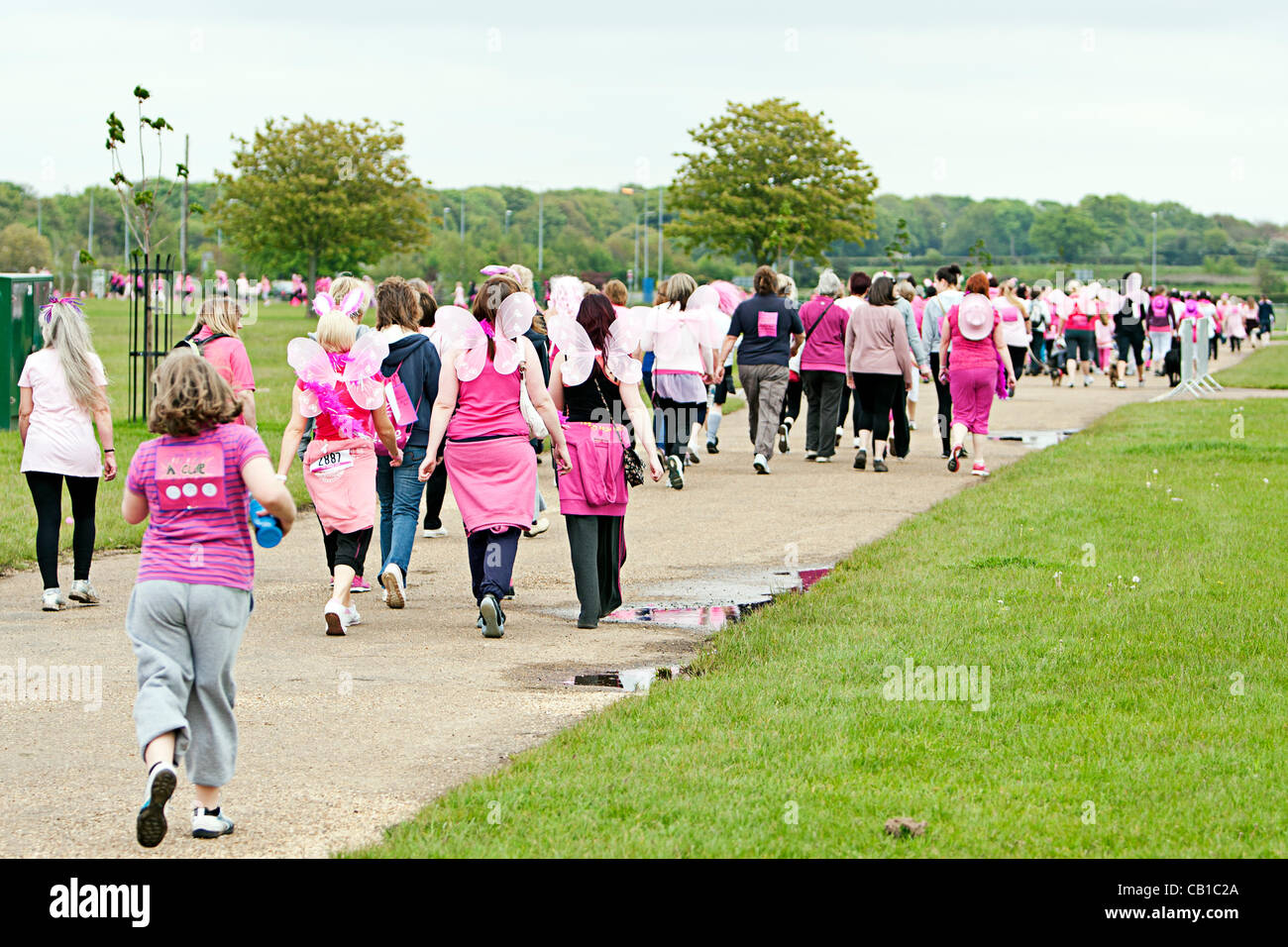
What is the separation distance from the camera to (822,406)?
1642 cm

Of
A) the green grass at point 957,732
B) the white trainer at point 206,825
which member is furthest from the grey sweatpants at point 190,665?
the green grass at point 957,732

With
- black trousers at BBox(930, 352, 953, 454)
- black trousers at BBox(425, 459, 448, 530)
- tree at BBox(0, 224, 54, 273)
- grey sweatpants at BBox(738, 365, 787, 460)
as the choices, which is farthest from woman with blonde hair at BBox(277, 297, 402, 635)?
tree at BBox(0, 224, 54, 273)

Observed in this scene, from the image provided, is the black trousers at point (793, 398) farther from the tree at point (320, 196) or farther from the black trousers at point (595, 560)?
the tree at point (320, 196)

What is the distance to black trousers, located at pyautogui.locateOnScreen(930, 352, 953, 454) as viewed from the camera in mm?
16547

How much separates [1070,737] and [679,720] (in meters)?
1.51

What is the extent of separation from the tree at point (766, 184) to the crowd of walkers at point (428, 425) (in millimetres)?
37427

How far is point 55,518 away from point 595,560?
124 inches

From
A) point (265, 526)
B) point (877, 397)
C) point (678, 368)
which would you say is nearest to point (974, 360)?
point (877, 397)

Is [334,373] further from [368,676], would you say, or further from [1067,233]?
[1067,233]

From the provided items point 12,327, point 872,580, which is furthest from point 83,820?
point 12,327

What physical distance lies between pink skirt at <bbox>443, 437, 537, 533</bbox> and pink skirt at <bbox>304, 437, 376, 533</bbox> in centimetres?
47

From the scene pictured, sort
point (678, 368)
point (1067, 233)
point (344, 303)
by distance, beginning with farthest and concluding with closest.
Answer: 1. point (1067, 233)
2. point (678, 368)
3. point (344, 303)
